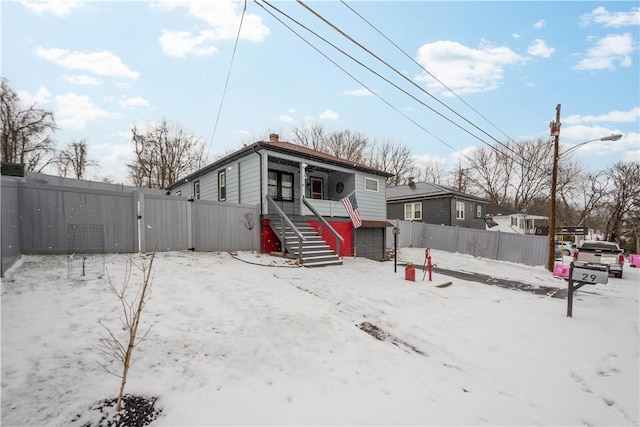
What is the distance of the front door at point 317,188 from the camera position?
16562 mm

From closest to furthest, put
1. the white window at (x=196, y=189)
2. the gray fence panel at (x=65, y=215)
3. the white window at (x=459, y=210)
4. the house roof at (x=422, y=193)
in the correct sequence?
the gray fence panel at (x=65, y=215)
the white window at (x=196, y=189)
the house roof at (x=422, y=193)
the white window at (x=459, y=210)

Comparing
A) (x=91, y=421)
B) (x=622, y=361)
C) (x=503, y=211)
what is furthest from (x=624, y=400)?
(x=503, y=211)

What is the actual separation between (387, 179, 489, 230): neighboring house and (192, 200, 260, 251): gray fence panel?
19.4 meters

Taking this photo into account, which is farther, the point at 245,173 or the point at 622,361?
the point at 245,173

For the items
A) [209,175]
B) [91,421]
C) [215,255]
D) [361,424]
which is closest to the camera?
[91,421]

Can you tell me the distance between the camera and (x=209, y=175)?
1675 cm

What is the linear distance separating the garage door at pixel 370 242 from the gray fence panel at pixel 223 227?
5.54 metres

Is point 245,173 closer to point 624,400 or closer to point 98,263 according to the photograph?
point 98,263

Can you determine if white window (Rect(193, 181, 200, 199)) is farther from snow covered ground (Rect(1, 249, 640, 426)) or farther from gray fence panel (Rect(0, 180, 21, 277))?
snow covered ground (Rect(1, 249, 640, 426))

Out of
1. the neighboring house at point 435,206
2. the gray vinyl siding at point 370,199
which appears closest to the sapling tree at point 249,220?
the gray vinyl siding at point 370,199

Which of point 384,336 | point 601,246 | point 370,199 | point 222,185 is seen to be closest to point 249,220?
point 222,185

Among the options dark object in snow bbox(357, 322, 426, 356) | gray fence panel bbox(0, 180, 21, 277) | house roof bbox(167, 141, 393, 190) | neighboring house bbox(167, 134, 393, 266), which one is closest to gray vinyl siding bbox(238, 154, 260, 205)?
neighboring house bbox(167, 134, 393, 266)

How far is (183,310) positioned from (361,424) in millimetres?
3598

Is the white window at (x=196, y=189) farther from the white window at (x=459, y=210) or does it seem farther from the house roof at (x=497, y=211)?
the house roof at (x=497, y=211)
